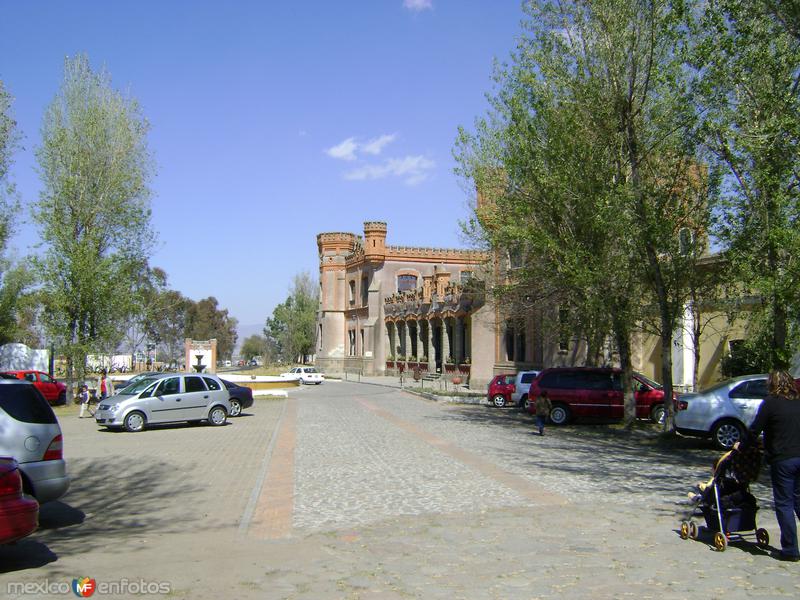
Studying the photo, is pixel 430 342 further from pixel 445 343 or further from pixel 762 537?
pixel 762 537

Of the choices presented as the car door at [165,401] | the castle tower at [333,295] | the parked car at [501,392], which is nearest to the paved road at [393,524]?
the car door at [165,401]

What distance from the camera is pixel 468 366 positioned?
4741 cm

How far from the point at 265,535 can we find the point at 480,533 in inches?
95.1

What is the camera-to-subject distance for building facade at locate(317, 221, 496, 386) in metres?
47.8

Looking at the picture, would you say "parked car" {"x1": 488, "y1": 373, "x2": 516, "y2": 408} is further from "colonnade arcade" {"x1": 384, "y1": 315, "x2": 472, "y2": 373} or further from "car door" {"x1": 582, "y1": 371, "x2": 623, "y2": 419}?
"colonnade arcade" {"x1": 384, "y1": 315, "x2": 472, "y2": 373}

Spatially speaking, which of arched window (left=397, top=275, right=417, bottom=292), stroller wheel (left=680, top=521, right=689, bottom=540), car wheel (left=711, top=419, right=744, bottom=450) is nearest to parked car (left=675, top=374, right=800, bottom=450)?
car wheel (left=711, top=419, right=744, bottom=450)

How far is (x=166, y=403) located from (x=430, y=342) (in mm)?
33728

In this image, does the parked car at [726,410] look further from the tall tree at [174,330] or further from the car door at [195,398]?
the tall tree at [174,330]

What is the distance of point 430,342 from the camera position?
53.4m

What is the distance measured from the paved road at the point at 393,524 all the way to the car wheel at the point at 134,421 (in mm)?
3194

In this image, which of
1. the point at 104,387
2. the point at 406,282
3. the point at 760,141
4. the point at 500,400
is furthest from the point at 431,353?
the point at 760,141

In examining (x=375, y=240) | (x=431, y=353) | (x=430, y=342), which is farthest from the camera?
(x=375, y=240)

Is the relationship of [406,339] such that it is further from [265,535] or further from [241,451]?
[265,535]

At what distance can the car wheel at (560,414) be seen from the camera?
2103 cm
